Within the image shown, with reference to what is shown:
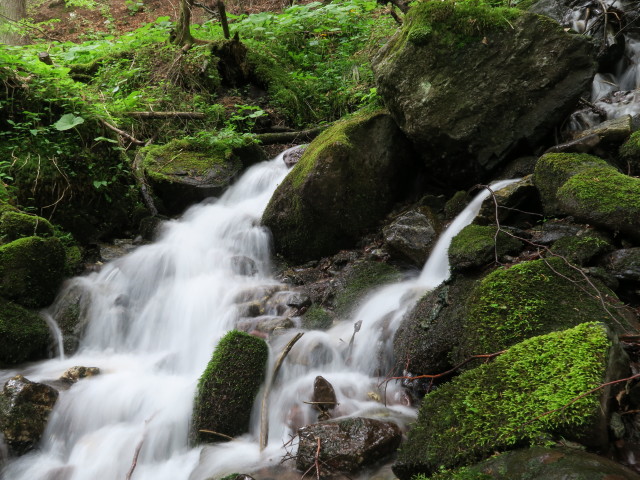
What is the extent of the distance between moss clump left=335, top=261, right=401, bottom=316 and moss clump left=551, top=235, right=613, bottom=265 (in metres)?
1.91

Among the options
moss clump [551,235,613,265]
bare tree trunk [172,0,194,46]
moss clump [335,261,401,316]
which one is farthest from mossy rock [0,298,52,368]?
bare tree trunk [172,0,194,46]

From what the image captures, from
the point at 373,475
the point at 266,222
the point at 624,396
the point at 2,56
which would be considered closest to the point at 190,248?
the point at 266,222

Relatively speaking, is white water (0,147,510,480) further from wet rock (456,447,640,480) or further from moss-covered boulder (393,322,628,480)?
wet rock (456,447,640,480)

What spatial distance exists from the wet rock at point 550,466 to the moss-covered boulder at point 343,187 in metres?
4.08

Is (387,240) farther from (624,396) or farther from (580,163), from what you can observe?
(624,396)

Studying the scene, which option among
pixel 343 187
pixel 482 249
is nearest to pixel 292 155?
pixel 343 187

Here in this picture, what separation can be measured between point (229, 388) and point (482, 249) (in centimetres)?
235

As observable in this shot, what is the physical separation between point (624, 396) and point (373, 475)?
1.46 metres

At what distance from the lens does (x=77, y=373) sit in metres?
4.28

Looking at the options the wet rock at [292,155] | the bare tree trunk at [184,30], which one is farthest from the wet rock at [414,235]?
the bare tree trunk at [184,30]

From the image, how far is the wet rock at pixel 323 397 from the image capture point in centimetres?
348

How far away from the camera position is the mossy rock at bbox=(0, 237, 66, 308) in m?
4.76

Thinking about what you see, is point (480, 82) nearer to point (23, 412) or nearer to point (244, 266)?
point (244, 266)

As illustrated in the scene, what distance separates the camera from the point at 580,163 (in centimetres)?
407
